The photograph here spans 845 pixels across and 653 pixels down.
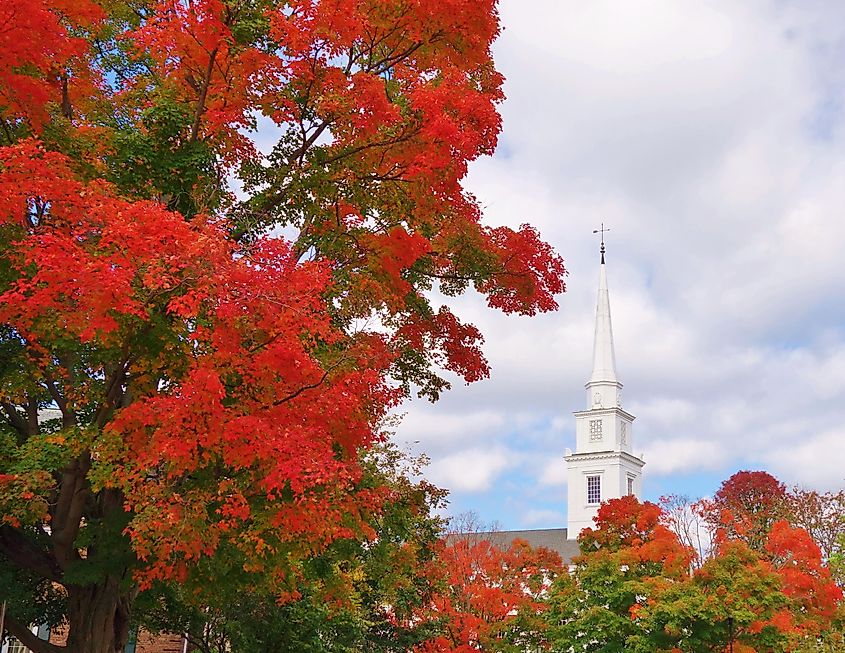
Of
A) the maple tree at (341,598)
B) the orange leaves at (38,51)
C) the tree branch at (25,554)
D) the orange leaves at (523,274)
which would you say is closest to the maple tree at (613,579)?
the maple tree at (341,598)

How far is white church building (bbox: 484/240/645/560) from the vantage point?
78812mm

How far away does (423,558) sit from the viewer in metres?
29.1

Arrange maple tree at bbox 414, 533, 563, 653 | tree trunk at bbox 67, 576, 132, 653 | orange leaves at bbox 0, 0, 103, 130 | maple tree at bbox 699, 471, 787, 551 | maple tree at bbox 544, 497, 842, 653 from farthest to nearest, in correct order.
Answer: maple tree at bbox 699, 471, 787, 551 < maple tree at bbox 414, 533, 563, 653 < maple tree at bbox 544, 497, 842, 653 < tree trunk at bbox 67, 576, 132, 653 < orange leaves at bbox 0, 0, 103, 130

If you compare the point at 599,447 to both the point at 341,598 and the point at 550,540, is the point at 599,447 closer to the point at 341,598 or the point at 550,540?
the point at 550,540

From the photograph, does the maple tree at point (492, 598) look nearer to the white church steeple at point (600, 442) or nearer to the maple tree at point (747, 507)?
the maple tree at point (747, 507)

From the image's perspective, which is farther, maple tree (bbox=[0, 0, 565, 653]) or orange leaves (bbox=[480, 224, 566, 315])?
orange leaves (bbox=[480, 224, 566, 315])

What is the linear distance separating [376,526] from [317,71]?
8.36 metres

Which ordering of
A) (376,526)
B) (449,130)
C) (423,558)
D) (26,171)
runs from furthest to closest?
(423,558), (376,526), (449,130), (26,171)

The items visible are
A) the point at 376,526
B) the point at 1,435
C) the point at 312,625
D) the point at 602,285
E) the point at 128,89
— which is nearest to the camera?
the point at 1,435

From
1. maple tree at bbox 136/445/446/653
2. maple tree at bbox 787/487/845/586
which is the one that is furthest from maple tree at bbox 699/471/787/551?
maple tree at bbox 136/445/446/653

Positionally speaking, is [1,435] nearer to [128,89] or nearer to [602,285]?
[128,89]

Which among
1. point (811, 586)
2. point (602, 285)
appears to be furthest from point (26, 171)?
point (602, 285)

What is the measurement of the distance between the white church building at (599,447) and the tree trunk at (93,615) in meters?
65.5

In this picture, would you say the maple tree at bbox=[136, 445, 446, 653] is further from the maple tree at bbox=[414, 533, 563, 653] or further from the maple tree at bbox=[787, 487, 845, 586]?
the maple tree at bbox=[787, 487, 845, 586]
